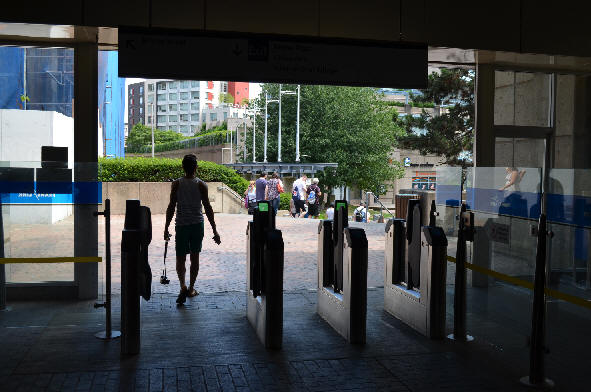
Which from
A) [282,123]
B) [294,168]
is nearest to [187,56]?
[294,168]

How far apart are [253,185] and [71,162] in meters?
15.4

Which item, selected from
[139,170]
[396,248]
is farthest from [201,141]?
[396,248]

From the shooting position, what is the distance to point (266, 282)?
18.5ft

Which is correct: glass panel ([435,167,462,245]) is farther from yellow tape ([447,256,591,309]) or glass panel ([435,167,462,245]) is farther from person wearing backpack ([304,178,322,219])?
person wearing backpack ([304,178,322,219])

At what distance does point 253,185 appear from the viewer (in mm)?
22172

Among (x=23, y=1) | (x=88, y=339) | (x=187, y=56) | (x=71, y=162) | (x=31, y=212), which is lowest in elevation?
(x=88, y=339)

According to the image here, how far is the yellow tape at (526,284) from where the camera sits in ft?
16.4

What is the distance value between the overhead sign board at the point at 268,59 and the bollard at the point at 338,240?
4.46 feet

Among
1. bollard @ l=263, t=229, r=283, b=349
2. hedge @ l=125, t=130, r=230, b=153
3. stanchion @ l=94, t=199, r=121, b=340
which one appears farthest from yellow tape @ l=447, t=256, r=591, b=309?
hedge @ l=125, t=130, r=230, b=153

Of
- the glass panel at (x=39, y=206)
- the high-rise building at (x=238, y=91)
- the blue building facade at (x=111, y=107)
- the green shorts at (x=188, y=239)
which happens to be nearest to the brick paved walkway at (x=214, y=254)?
the glass panel at (x=39, y=206)

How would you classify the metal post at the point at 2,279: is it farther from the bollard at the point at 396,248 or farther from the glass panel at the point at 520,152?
the glass panel at the point at 520,152

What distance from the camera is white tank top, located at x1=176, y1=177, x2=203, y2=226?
7016mm

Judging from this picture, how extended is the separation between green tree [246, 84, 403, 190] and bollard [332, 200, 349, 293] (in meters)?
35.5

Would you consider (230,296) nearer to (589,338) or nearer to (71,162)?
(71,162)
